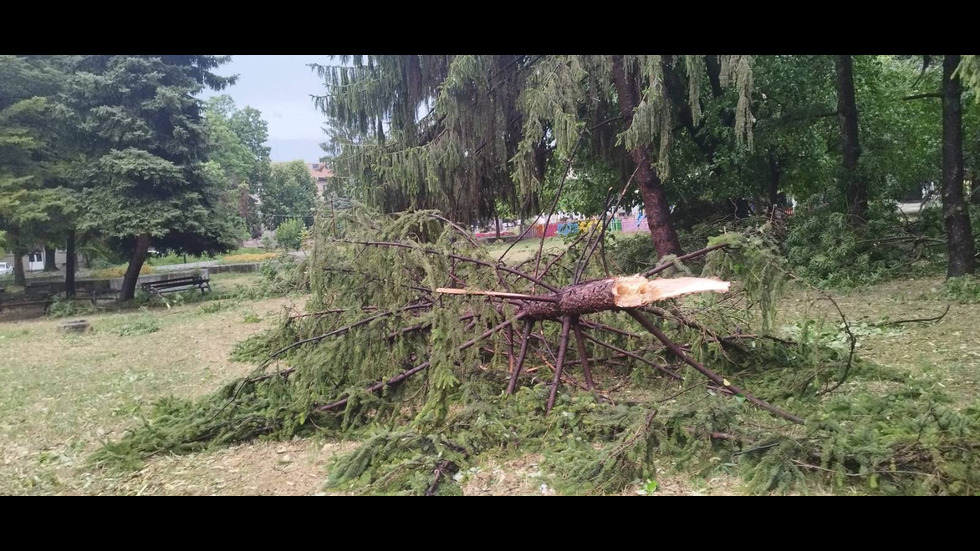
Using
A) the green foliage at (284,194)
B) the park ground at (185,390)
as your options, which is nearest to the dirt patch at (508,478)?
the park ground at (185,390)

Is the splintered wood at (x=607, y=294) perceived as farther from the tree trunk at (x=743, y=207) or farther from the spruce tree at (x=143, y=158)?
the spruce tree at (x=143, y=158)

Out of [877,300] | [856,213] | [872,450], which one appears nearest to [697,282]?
[872,450]

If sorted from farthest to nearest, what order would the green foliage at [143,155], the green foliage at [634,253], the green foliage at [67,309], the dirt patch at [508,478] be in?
the green foliage at [143,155]
the green foliage at [67,309]
the green foliage at [634,253]
the dirt patch at [508,478]

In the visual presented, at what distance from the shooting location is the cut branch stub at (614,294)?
3842 mm

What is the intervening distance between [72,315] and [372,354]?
44.0 feet

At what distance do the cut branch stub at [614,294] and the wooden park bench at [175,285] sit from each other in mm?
15070

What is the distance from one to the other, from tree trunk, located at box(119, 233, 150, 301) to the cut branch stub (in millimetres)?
14683

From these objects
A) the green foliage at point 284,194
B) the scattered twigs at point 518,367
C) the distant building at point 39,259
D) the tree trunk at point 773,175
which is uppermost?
the green foliage at point 284,194

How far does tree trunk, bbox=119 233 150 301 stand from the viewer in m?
16.3

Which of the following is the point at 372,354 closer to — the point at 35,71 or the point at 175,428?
the point at 175,428

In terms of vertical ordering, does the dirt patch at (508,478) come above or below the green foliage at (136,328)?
below

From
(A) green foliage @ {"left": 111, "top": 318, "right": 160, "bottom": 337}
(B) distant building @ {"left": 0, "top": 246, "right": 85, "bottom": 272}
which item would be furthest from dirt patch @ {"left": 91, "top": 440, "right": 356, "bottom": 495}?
(B) distant building @ {"left": 0, "top": 246, "right": 85, "bottom": 272}

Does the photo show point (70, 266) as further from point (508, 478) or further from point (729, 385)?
point (729, 385)

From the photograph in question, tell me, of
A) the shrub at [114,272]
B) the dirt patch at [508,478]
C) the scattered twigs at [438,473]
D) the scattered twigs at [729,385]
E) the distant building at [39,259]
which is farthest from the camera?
the distant building at [39,259]
